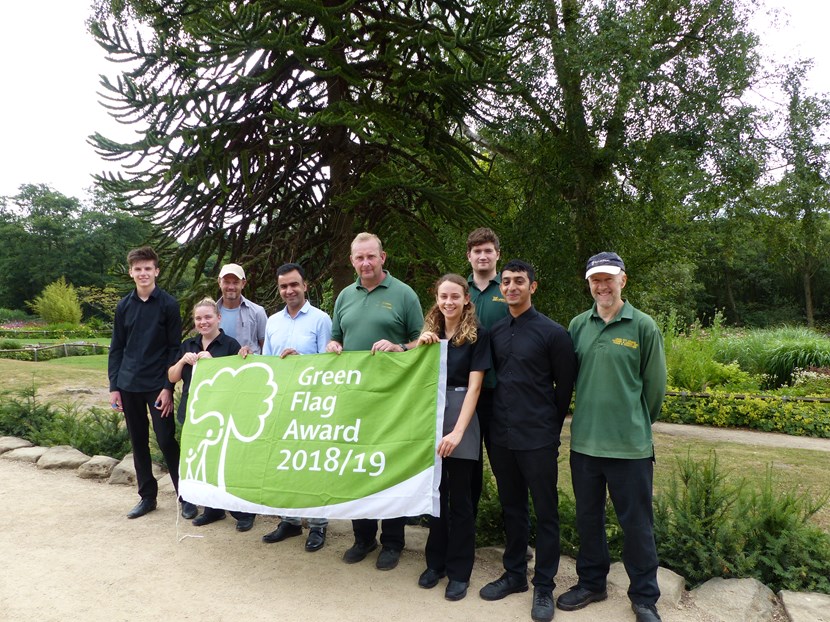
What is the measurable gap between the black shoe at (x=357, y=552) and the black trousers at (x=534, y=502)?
1.07 metres

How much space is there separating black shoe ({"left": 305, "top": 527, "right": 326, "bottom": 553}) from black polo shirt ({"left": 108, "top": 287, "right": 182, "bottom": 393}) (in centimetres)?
175

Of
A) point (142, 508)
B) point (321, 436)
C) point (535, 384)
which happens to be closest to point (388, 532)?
point (321, 436)

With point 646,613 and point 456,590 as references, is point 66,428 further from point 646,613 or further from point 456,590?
point 646,613

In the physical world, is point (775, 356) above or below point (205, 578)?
above

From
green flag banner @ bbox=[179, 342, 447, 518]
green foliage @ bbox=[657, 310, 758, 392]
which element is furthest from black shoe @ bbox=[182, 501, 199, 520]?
green foliage @ bbox=[657, 310, 758, 392]

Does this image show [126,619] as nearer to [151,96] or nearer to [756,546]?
[756,546]

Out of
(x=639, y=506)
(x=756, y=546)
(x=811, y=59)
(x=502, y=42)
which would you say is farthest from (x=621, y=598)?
(x=811, y=59)

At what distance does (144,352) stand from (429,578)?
3005 millimetres

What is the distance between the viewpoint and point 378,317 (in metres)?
3.96

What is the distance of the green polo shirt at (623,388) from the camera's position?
3211 mm

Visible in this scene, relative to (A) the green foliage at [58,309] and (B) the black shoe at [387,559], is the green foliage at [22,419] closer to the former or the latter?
(B) the black shoe at [387,559]

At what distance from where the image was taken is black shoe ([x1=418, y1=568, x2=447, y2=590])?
3.61m

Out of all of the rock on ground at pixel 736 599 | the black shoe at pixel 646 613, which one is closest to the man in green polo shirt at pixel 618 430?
the black shoe at pixel 646 613

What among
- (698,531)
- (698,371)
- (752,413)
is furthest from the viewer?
(698,371)
